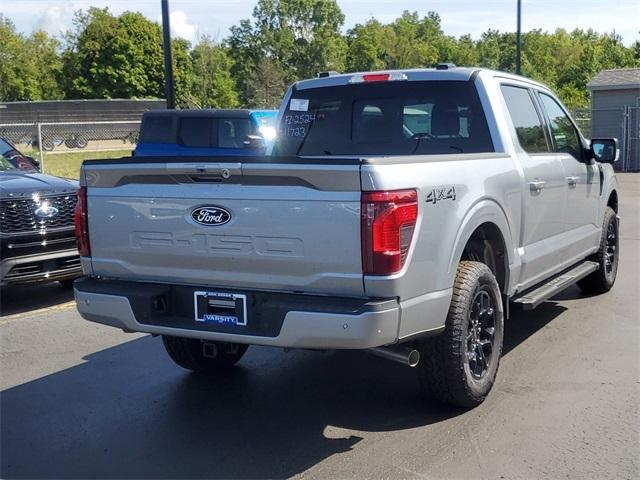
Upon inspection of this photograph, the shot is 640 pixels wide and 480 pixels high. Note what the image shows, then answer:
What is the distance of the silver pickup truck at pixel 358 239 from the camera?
3.63m

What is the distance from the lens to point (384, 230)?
11.7ft

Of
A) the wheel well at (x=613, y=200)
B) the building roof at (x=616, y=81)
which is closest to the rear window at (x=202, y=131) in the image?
the wheel well at (x=613, y=200)

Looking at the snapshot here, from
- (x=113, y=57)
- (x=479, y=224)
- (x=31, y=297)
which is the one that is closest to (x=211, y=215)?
(x=479, y=224)

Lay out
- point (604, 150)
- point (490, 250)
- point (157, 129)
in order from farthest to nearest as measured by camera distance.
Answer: point (157, 129), point (604, 150), point (490, 250)

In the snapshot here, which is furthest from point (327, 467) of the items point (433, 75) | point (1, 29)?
point (1, 29)

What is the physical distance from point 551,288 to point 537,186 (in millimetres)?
816

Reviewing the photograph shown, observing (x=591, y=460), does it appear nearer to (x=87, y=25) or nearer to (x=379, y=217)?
(x=379, y=217)

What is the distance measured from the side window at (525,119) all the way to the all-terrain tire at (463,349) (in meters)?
1.34

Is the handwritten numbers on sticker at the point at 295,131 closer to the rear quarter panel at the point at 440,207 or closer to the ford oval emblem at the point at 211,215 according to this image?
the rear quarter panel at the point at 440,207

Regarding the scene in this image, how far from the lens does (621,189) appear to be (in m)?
18.3

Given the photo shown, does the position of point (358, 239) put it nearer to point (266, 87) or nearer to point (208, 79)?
point (208, 79)

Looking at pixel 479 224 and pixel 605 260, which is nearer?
pixel 479 224

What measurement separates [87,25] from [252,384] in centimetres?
6006

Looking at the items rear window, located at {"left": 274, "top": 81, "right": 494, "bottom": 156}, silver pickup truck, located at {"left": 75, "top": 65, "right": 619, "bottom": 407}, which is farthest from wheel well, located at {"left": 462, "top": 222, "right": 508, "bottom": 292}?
rear window, located at {"left": 274, "top": 81, "right": 494, "bottom": 156}
